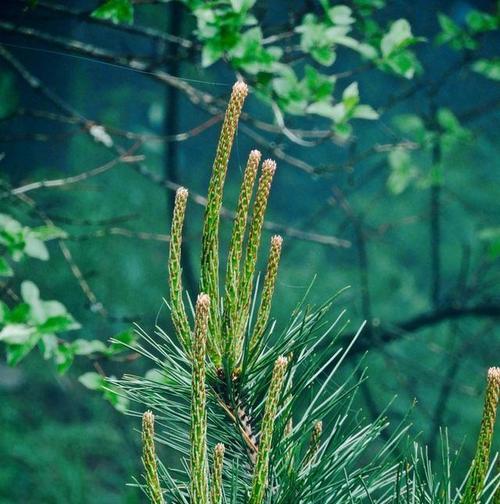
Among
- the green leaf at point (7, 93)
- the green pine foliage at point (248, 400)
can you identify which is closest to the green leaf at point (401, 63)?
the green pine foliage at point (248, 400)

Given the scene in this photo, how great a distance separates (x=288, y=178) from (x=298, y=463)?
178 cm

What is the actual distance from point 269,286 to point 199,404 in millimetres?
95

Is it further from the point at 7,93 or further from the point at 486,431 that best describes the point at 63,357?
the point at 7,93

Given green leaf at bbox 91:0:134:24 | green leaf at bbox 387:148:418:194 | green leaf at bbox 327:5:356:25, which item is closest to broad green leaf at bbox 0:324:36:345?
green leaf at bbox 91:0:134:24

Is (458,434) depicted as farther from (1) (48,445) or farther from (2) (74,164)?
(2) (74,164)

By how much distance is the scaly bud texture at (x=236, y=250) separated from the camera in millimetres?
410

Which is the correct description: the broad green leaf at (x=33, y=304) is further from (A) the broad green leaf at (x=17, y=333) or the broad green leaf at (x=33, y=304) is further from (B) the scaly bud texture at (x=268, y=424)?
(B) the scaly bud texture at (x=268, y=424)

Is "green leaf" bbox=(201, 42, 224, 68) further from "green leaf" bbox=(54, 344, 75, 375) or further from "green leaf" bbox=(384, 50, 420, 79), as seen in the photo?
"green leaf" bbox=(54, 344, 75, 375)

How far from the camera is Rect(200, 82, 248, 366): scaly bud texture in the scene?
1.34 ft

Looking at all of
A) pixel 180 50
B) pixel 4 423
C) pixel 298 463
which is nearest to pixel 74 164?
pixel 180 50

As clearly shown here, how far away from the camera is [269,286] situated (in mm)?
441

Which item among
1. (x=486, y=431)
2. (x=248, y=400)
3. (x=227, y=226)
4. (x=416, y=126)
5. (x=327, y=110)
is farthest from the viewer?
(x=227, y=226)

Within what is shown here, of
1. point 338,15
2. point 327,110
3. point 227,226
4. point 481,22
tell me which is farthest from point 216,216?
point 227,226

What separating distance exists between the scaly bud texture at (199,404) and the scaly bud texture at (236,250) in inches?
2.5
